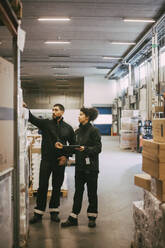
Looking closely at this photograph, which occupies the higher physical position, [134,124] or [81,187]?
[134,124]

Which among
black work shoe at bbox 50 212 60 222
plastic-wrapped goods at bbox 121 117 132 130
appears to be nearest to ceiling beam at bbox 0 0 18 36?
black work shoe at bbox 50 212 60 222

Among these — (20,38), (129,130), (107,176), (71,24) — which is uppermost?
(71,24)

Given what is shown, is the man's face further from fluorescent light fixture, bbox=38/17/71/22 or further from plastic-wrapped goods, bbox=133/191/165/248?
fluorescent light fixture, bbox=38/17/71/22

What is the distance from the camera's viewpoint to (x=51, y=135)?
394 cm

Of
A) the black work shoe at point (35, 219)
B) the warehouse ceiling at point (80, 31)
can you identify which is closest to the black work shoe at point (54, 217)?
the black work shoe at point (35, 219)

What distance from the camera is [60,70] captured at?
59.0ft

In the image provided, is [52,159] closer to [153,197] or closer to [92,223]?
[92,223]

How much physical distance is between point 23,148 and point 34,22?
23.6 ft

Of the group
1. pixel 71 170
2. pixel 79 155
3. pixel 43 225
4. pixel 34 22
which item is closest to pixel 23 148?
pixel 79 155

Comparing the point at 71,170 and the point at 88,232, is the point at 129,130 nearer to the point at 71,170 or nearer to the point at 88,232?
the point at 71,170

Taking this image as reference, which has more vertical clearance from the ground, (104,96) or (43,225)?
(104,96)

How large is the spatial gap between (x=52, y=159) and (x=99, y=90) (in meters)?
16.7

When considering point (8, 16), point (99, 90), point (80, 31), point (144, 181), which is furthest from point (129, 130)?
point (8, 16)

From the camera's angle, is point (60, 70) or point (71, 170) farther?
point (60, 70)
